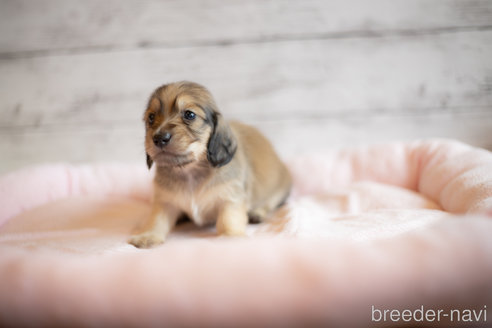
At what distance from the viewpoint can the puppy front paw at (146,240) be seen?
5.10 ft

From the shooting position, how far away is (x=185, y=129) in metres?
1.56

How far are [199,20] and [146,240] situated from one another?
1928 mm

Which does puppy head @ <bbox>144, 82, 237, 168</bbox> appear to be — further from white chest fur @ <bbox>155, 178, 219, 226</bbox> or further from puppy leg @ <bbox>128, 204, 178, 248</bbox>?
puppy leg @ <bbox>128, 204, 178, 248</bbox>

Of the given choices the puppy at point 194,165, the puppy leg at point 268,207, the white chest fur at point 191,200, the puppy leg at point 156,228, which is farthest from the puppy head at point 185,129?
the puppy leg at point 268,207

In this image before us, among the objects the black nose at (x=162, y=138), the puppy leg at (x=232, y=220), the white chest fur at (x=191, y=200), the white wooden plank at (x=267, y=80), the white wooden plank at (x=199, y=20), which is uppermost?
the white wooden plank at (x=199, y=20)

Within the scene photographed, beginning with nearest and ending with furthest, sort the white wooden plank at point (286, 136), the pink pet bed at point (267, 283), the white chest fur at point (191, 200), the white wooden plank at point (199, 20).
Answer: the pink pet bed at point (267, 283) → the white chest fur at point (191, 200) → the white wooden plank at point (199, 20) → the white wooden plank at point (286, 136)

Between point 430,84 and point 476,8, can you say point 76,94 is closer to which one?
point 430,84

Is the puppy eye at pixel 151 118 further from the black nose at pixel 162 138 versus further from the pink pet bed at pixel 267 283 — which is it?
the pink pet bed at pixel 267 283

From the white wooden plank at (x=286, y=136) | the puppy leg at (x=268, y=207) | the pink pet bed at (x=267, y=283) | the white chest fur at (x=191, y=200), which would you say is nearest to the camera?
the pink pet bed at (x=267, y=283)

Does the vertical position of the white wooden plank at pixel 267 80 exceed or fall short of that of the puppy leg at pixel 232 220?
Answer: it exceeds it

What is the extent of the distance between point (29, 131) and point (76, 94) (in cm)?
55

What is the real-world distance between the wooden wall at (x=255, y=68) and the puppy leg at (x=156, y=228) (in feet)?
4.12

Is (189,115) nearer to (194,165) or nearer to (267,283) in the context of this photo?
(194,165)

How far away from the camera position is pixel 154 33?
108 inches
